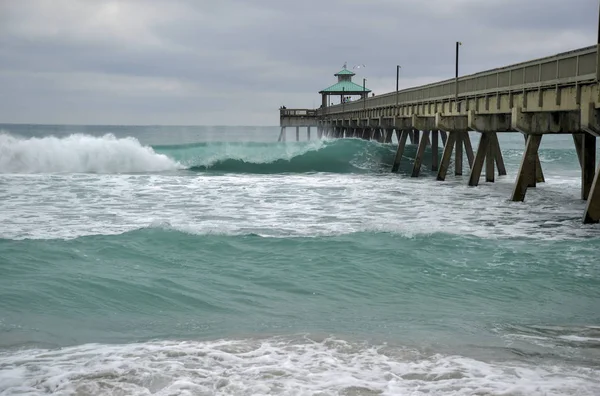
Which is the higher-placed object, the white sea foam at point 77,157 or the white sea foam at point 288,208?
the white sea foam at point 77,157

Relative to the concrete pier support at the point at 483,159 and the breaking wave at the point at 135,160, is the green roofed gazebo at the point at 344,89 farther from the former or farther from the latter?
the concrete pier support at the point at 483,159

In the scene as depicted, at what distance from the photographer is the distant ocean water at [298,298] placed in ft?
22.4

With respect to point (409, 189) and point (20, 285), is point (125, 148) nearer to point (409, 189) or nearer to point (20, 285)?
point (409, 189)

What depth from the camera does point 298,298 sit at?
1035 cm

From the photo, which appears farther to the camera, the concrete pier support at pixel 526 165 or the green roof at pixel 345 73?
the green roof at pixel 345 73

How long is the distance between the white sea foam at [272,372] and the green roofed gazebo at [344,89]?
71.2 meters

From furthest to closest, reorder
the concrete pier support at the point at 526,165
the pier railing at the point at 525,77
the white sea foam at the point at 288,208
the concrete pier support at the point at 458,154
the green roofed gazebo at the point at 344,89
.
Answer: the green roofed gazebo at the point at 344,89
the concrete pier support at the point at 458,154
the concrete pier support at the point at 526,165
the pier railing at the point at 525,77
the white sea foam at the point at 288,208

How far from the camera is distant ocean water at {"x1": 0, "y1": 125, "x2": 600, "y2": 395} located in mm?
6828

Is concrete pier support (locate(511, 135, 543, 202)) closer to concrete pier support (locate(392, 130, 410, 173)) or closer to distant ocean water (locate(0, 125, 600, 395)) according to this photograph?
distant ocean water (locate(0, 125, 600, 395))

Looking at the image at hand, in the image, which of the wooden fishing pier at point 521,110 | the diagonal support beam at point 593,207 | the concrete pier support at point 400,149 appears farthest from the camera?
Answer: the concrete pier support at point 400,149

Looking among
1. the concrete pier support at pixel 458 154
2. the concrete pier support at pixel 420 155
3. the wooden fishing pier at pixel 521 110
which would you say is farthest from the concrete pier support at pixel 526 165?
the concrete pier support at pixel 420 155

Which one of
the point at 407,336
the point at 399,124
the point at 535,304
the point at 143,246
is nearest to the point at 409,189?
the point at 399,124

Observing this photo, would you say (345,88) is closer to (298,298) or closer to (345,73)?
(345,73)

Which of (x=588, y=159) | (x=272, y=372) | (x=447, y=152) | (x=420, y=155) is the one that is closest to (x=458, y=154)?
(x=420, y=155)
